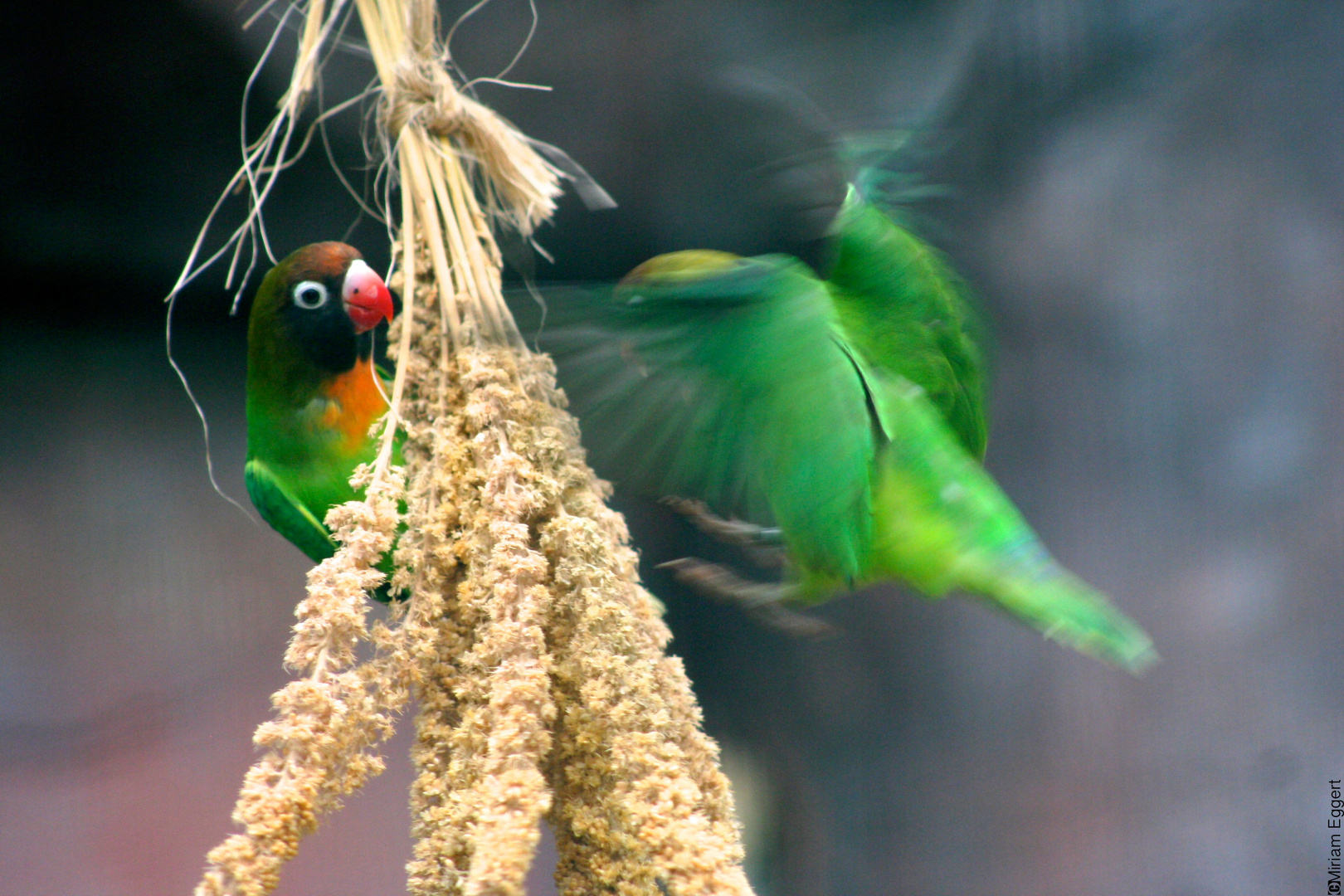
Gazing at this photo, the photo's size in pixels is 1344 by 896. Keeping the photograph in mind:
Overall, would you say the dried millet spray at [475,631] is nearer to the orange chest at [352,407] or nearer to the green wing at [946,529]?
the orange chest at [352,407]

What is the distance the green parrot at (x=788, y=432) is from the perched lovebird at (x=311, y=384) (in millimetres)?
102

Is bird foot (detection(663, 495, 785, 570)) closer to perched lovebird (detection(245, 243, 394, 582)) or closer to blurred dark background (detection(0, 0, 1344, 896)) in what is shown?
perched lovebird (detection(245, 243, 394, 582))

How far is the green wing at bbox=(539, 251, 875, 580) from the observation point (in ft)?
1.49

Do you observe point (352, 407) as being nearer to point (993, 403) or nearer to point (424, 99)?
point (424, 99)

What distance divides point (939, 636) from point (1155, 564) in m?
0.26

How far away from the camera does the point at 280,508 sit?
42 cm

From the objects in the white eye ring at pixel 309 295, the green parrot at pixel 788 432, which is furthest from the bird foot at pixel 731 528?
the white eye ring at pixel 309 295

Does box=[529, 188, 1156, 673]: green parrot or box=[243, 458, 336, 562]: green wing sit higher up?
box=[529, 188, 1156, 673]: green parrot

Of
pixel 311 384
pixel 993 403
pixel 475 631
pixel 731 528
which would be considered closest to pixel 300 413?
pixel 311 384

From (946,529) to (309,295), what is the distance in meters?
0.39

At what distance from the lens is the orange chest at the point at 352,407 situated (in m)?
0.41

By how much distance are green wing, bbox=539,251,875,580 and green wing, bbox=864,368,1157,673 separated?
0.02 meters

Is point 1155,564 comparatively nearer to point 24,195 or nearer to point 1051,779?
point 1051,779

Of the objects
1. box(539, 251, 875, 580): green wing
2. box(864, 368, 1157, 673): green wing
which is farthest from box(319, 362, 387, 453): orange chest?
box(864, 368, 1157, 673): green wing
